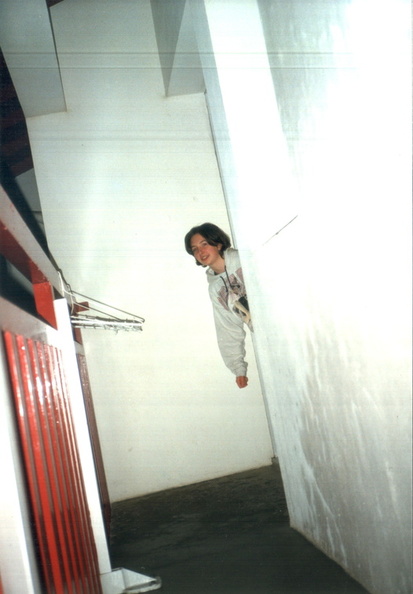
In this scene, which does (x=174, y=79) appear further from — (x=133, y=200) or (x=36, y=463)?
(x=36, y=463)

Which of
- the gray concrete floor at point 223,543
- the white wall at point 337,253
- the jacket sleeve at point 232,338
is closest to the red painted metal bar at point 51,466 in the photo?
the gray concrete floor at point 223,543

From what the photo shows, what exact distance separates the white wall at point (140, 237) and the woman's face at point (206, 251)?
1281 millimetres

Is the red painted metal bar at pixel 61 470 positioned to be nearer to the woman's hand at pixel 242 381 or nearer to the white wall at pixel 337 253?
the white wall at pixel 337 253

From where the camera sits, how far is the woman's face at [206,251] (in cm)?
348

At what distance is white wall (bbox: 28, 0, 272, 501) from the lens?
183 inches

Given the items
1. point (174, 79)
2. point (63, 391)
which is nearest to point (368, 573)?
point (63, 391)

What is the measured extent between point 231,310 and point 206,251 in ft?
1.35

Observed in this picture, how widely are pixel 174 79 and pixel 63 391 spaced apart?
10.7 ft

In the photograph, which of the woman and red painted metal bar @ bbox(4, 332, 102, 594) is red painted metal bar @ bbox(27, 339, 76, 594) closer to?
red painted metal bar @ bbox(4, 332, 102, 594)

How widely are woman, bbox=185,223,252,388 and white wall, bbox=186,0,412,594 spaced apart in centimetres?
49

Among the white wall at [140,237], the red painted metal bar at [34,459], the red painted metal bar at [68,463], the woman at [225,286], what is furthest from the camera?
the white wall at [140,237]

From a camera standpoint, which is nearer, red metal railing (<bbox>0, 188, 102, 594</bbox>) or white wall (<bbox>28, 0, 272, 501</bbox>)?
red metal railing (<bbox>0, 188, 102, 594</bbox>)

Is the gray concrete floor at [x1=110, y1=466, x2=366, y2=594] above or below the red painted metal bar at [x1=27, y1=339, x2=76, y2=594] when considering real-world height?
below

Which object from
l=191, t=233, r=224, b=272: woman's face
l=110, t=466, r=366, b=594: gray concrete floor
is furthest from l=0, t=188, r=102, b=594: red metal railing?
l=191, t=233, r=224, b=272: woman's face
